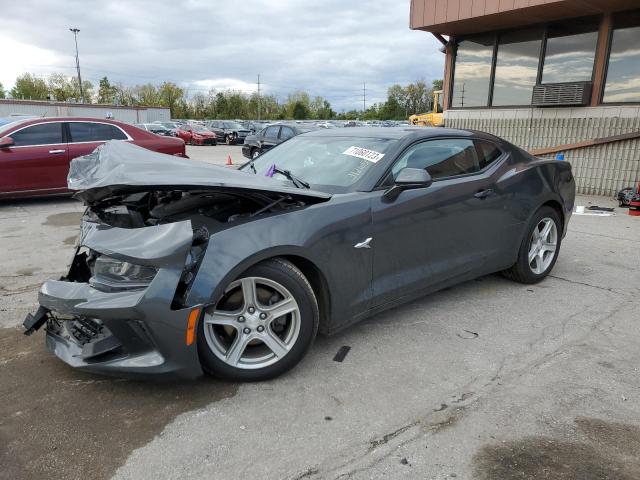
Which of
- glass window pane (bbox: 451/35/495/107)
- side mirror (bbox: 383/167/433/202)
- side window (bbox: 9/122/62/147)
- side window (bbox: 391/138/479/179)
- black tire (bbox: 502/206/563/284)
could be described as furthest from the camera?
glass window pane (bbox: 451/35/495/107)

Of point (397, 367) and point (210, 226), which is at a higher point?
point (210, 226)

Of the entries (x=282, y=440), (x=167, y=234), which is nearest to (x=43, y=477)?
(x=282, y=440)

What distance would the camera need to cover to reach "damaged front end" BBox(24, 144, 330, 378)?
7.78ft

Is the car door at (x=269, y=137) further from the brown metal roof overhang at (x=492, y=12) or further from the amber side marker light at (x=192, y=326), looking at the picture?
the amber side marker light at (x=192, y=326)

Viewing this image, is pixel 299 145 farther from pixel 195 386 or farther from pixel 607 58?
pixel 607 58

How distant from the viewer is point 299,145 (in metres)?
4.14

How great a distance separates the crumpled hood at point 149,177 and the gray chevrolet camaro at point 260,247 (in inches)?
0.5

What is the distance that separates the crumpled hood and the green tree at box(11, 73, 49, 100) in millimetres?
85722

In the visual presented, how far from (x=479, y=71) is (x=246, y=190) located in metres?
10.9

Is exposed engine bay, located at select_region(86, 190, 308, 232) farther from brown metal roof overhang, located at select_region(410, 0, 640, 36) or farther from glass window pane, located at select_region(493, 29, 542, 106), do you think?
glass window pane, located at select_region(493, 29, 542, 106)

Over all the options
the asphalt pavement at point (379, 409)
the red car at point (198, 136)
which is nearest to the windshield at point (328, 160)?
the asphalt pavement at point (379, 409)

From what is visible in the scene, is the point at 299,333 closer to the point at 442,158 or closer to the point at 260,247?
the point at 260,247

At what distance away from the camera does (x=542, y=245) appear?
4.61m

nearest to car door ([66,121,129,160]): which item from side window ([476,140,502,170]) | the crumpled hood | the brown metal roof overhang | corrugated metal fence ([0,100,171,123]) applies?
the crumpled hood
